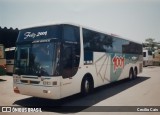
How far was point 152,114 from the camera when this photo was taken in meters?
7.14

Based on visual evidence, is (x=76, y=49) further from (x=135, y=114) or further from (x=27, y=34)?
(x=135, y=114)

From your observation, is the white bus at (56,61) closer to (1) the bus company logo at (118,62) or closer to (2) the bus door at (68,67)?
(2) the bus door at (68,67)

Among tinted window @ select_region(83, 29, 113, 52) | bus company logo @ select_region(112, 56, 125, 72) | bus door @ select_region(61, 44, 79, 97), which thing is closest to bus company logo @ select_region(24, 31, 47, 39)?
bus door @ select_region(61, 44, 79, 97)

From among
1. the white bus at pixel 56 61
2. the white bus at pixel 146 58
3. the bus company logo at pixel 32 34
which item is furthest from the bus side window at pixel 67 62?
the white bus at pixel 146 58

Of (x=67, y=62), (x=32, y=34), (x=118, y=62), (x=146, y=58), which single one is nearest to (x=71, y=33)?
(x=67, y=62)

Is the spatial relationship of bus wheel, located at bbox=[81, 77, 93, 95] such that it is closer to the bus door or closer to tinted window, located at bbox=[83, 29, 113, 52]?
the bus door

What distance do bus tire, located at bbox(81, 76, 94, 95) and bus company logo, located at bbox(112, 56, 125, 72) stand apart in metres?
3.23

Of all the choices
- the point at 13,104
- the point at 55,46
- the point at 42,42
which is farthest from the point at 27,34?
the point at 13,104

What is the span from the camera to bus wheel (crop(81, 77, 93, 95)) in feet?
31.4

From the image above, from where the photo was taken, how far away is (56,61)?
7.59 m

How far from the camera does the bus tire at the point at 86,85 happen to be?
31.4 ft

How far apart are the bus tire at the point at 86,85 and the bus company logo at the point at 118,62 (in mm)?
3234

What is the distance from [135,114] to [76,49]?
3600 mm

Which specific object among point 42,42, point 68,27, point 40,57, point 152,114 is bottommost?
point 152,114
